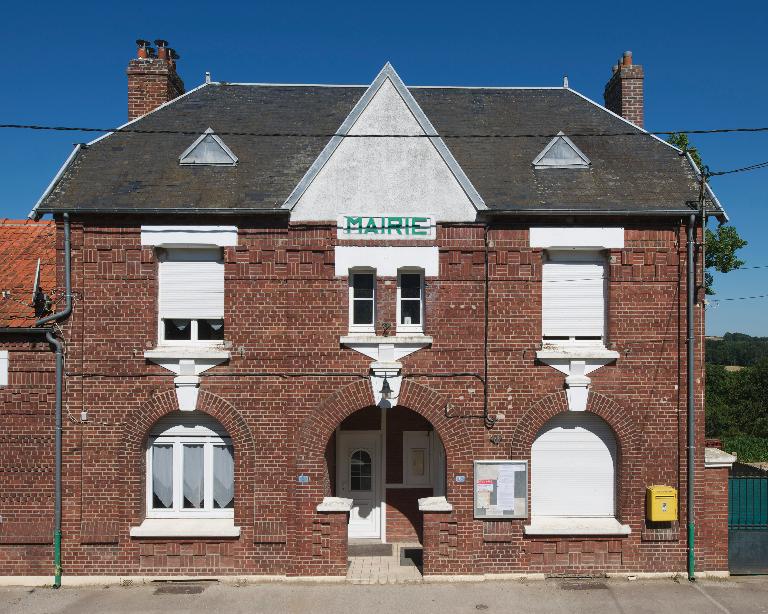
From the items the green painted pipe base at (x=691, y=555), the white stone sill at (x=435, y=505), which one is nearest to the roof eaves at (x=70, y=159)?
the white stone sill at (x=435, y=505)

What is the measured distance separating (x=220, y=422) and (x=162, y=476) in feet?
5.59

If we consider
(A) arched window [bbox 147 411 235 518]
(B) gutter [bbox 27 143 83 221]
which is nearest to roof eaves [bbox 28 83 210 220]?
(B) gutter [bbox 27 143 83 221]

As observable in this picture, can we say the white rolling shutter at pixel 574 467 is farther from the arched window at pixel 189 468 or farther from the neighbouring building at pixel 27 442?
the neighbouring building at pixel 27 442

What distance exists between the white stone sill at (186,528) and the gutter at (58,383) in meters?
1.38

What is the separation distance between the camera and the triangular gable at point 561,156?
13172mm

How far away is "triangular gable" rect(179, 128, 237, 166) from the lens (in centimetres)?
1311

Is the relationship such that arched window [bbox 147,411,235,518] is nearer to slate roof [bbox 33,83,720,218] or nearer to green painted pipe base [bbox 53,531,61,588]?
green painted pipe base [bbox 53,531,61,588]

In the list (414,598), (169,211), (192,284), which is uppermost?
(169,211)

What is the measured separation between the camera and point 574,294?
41.0ft

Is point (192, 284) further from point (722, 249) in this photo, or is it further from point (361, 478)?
point (722, 249)

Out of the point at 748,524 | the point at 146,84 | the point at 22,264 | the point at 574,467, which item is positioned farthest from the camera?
the point at 146,84

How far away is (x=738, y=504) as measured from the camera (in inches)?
489

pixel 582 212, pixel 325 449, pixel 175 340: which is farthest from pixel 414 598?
pixel 582 212

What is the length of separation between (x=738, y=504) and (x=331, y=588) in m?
7.95
